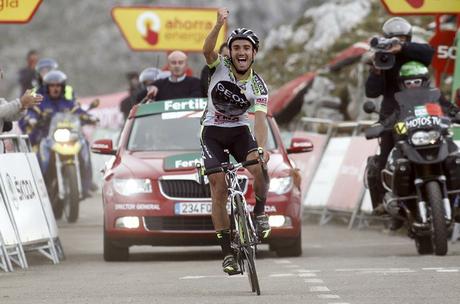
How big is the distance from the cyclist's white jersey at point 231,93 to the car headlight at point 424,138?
3064 mm

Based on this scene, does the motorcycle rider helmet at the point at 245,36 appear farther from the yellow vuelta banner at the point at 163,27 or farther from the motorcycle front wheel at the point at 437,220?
the yellow vuelta banner at the point at 163,27

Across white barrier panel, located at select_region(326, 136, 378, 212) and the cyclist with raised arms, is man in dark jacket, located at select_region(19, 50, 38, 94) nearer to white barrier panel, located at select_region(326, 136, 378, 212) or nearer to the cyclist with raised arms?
white barrier panel, located at select_region(326, 136, 378, 212)

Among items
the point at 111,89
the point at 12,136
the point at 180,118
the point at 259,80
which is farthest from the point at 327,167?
the point at 111,89

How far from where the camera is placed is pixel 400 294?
12.8 meters

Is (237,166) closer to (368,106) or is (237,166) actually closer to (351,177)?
(368,106)

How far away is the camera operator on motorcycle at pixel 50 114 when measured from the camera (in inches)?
998

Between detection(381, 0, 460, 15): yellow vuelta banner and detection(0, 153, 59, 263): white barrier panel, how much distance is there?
6.23m

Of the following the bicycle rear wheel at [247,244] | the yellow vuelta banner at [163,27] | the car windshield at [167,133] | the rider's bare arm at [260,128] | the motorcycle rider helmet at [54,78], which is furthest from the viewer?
the yellow vuelta banner at [163,27]

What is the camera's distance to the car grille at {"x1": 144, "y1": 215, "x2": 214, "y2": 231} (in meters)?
17.5

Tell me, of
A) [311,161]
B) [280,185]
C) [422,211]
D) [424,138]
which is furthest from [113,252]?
[311,161]

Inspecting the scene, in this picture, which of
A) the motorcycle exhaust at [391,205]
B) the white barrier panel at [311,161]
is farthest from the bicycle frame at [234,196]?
the white barrier panel at [311,161]

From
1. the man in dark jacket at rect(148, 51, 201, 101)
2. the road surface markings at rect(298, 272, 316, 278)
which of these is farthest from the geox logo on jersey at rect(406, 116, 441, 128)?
the man in dark jacket at rect(148, 51, 201, 101)

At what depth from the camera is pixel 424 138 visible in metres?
17.0

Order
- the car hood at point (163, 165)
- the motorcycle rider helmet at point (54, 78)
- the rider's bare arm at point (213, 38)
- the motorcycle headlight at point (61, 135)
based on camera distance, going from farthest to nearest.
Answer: the motorcycle rider helmet at point (54, 78) < the motorcycle headlight at point (61, 135) < the car hood at point (163, 165) < the rider's bare arm at point (213, 38)
